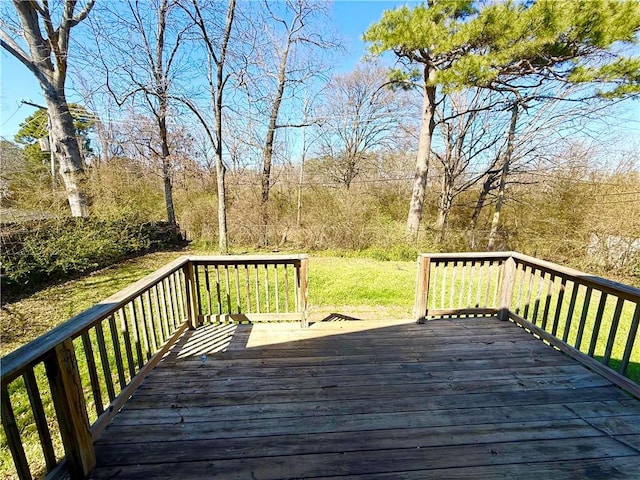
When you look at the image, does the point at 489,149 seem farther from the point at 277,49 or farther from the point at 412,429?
the point at 412,429

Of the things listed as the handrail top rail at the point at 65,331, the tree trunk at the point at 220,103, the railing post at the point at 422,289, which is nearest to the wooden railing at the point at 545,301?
the railing post at the point at 422,289

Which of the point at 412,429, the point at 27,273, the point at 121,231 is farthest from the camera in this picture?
the point at 121,231

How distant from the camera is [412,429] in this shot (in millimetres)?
1694

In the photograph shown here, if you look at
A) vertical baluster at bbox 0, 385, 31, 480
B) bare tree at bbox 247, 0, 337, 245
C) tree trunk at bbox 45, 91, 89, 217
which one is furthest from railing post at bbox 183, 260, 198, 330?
tree trunk at bbox 45, 91, 89, 217

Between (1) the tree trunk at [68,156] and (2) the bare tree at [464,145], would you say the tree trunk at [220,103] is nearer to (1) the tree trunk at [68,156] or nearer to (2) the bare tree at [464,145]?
(1) the tree trunk at [68,156]

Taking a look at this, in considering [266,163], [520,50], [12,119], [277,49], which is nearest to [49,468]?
[12,119]

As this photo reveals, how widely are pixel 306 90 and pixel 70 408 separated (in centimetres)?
929

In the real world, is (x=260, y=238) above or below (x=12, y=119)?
below

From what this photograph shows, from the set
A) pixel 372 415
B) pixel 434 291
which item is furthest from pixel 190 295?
pixel 434 291

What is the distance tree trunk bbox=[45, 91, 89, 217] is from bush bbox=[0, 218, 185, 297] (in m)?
0.73

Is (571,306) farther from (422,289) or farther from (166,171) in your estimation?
(166,171)

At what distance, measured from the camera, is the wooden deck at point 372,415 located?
4.80 feet

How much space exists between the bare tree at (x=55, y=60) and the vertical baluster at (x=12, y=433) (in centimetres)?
719

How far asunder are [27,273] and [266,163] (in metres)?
6.68
